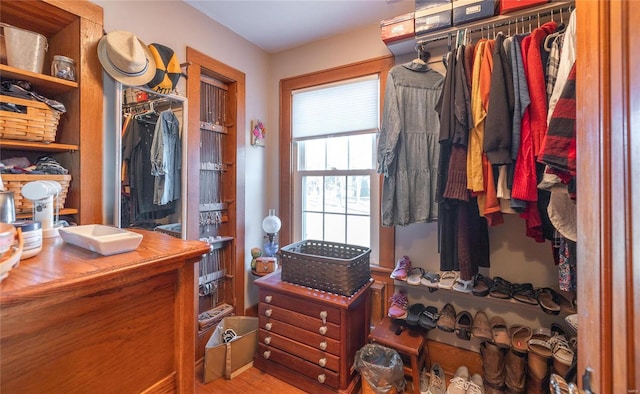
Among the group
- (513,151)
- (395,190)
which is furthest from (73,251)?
(513,151)

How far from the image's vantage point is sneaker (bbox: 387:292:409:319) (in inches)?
69.9

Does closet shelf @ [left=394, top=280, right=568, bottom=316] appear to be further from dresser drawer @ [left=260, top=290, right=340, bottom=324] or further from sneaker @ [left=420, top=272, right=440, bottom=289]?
dresser drawer @ [left=260, top=290, right=340, bottom=324]

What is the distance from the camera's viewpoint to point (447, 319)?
1701 millimetres

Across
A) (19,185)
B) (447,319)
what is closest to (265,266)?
(447,319)

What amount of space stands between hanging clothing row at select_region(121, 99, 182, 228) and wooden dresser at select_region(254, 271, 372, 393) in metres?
0.84

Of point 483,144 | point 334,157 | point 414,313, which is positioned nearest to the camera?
point 483,144

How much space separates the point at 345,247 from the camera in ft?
6.72

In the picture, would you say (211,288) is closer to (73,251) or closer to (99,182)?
(99,182)

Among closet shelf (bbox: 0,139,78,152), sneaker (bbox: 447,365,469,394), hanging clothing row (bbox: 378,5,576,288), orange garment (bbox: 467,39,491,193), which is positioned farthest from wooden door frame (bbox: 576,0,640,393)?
closet shelf (bbox: 0,139,78,152)

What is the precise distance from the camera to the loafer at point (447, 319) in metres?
1.64

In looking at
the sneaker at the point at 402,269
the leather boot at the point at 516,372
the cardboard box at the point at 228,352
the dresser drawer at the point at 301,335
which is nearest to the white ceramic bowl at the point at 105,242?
the dresser drawer at the point at 301,335

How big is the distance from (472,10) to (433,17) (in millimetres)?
208

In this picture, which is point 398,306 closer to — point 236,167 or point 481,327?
point 481,327

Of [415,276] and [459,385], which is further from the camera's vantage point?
[415,276]
